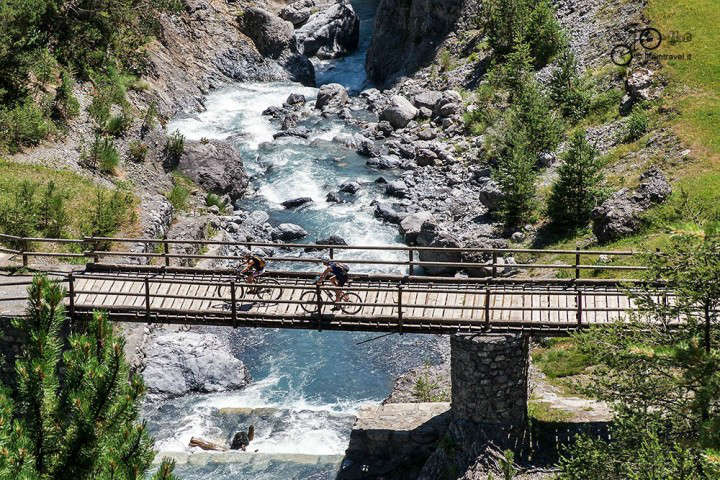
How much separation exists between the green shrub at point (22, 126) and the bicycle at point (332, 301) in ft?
65.1

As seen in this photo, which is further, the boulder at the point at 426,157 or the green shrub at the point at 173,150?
the boulder at the point at 426,157

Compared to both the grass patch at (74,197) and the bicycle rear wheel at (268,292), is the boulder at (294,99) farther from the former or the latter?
the bicycle rear wheel at (268,292)

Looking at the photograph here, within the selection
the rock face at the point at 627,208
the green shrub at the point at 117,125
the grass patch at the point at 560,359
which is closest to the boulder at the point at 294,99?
the green shrub at the point at 117,125

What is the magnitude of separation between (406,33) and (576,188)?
33561 millimetres

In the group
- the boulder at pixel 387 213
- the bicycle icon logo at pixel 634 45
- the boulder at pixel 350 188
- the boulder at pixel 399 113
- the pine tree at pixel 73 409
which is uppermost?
the bicycle icon logo at pixel 634 45

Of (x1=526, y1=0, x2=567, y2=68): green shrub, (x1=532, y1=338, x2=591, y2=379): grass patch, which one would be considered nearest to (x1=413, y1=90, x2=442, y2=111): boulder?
(x1=526, y1=0, x2=567, y2=68): green shrub

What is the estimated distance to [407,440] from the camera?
2614cm

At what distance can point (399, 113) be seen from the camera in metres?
55.8

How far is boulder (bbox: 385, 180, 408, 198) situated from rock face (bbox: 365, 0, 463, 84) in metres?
18.8

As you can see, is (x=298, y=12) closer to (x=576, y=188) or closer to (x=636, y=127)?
(x=636, y=127)

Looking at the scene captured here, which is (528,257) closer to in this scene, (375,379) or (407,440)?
(375,379)

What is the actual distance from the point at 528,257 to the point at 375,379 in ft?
30.8

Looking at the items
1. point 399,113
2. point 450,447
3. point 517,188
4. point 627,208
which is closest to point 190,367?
point 450,447

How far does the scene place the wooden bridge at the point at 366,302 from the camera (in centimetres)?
2436
